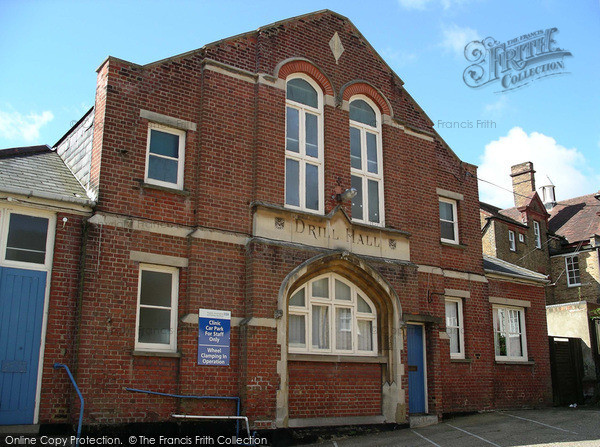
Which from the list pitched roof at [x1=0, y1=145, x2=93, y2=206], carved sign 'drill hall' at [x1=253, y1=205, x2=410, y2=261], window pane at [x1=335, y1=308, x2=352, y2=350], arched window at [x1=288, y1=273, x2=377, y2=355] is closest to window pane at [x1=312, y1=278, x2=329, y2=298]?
arched window at [x1=288, y1=273, x2=377, y2=355]

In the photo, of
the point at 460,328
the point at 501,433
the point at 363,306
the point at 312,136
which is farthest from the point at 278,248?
the point at 460,328

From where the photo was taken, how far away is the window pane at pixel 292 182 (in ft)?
47.5

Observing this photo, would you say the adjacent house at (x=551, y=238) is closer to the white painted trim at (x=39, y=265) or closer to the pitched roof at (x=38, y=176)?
the pitched roof at (x=38, y=176)

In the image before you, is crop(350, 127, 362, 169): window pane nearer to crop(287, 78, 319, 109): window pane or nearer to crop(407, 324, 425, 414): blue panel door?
crop(287, 78, 319, 109): window pane

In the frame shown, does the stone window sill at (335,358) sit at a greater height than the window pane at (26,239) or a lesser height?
lesser

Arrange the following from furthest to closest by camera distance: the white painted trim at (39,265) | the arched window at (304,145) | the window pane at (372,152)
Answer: the window pane at (372,152) → the arched window at (304,145) → the white painted trim at (39,265)

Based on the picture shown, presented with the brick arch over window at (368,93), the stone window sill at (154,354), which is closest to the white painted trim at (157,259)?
the stone window sill at (154,354)

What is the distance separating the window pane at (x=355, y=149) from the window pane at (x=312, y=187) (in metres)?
1.30

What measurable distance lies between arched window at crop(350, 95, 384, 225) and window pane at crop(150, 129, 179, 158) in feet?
15.6

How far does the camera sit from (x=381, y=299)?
1520cm

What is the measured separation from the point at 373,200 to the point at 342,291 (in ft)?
8.80

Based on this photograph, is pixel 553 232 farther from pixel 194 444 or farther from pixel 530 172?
pixel 194 444

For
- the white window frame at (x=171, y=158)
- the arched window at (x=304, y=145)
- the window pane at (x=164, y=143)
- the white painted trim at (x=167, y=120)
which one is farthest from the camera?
the arched window at (x=304, y=145)

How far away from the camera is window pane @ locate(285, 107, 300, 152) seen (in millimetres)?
14852
